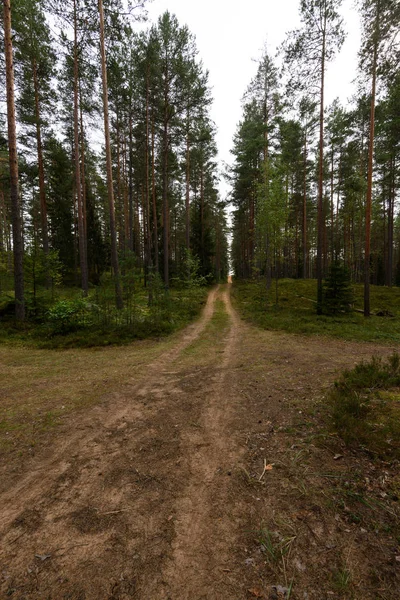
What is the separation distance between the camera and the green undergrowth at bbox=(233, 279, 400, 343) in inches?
460

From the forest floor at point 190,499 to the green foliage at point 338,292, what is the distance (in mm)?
11100

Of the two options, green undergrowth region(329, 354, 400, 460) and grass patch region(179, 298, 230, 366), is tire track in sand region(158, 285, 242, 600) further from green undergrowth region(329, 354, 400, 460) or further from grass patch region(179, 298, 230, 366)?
grass patch region(179, 298, 230, 366)

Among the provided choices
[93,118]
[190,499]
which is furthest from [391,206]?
[190,499]

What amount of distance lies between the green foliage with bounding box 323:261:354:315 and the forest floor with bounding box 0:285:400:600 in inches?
437

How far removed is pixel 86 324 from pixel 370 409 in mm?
11061

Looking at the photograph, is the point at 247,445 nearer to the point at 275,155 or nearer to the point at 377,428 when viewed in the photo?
the point at 377,428

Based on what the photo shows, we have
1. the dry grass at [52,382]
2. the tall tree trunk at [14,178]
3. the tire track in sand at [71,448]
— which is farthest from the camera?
the tall tree trunk at [14,178]

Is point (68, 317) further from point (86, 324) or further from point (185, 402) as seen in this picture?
point (185, 402)

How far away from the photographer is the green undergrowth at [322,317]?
11.7 m

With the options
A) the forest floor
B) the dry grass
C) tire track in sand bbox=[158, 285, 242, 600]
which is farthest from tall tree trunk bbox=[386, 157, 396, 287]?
tire track in sand bbox=[158, 285, 242, 600]

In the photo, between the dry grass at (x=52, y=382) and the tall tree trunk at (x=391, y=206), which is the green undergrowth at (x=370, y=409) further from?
the tall tree trunk at (x=391, y=206)

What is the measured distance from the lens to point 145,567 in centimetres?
196

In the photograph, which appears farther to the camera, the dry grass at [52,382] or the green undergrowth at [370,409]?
the dry grass at [52,382]

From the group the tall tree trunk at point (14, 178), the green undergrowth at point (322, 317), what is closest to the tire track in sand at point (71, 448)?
the green undergrowth at point (322, 317)
